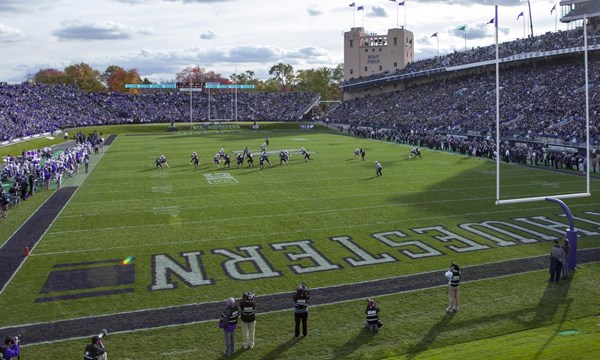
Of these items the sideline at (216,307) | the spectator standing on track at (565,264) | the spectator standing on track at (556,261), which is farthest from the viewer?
the spectator standing on track at (565,264)

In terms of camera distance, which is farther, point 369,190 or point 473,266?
point 369,190

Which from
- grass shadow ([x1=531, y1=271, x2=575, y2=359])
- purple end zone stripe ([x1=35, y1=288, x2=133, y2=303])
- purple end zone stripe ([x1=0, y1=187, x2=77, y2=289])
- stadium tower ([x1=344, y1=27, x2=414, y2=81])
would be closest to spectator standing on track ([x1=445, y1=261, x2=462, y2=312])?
grass shadow ([x1=531, y1=271, x2=575, y2=359])

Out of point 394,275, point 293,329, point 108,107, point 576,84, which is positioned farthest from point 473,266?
point 108,107

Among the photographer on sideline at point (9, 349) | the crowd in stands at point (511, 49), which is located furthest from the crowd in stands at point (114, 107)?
the photographer on sideline at point (9, 349)

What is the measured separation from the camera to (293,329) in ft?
35.6

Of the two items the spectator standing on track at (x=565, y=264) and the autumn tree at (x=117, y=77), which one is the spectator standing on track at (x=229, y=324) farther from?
the autumn tree at (x=117, y=77)

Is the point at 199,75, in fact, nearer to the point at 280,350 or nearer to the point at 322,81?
the point at 322,81

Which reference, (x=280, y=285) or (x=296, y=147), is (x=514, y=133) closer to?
(x=296, y=147)

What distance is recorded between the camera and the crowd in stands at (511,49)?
52.9 m

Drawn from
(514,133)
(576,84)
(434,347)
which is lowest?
(434,347)

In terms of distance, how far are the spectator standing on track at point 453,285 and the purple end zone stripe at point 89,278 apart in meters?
7.50

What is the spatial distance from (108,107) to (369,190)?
6515 cm

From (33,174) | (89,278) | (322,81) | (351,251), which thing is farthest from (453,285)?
(322,81)

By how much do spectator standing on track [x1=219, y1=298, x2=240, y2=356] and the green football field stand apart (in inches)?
9.4
